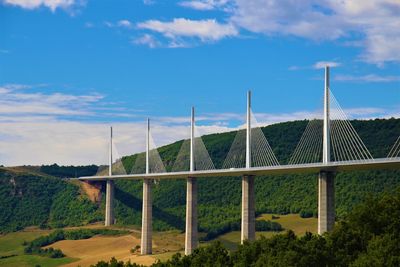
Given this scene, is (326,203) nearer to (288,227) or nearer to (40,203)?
(288,227)

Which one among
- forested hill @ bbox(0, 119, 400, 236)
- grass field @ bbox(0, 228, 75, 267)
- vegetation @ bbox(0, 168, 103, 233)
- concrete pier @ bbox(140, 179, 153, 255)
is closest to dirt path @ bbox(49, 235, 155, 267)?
concrete pier @ bbox(140, 179, 153, 255)

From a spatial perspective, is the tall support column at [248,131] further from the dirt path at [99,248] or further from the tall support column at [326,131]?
the dirt path at [99,248]

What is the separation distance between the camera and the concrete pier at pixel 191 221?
85000mm

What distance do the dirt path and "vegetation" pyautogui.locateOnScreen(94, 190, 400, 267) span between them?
139 ft

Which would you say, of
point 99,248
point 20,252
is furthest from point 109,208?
point 99,248

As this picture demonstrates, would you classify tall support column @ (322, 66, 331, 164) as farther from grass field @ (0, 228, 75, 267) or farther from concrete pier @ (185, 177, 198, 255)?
grass field @ (0, 228, 75, 267)

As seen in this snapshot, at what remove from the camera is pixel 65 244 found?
110 metres

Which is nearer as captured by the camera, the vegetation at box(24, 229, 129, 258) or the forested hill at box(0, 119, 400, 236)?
the forested hill at box(0, 119, 400, 236)

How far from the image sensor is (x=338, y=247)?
4759cm

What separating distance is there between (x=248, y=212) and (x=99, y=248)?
121ft

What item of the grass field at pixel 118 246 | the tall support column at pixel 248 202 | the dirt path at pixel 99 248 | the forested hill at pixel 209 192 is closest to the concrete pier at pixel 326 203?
the tall support column at pixel 248 202

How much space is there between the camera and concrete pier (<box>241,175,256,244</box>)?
2896 inches

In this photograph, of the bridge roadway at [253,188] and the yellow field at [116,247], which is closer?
the bridge roadway at [253,188]

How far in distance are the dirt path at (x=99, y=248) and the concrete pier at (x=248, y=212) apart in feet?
69.5
